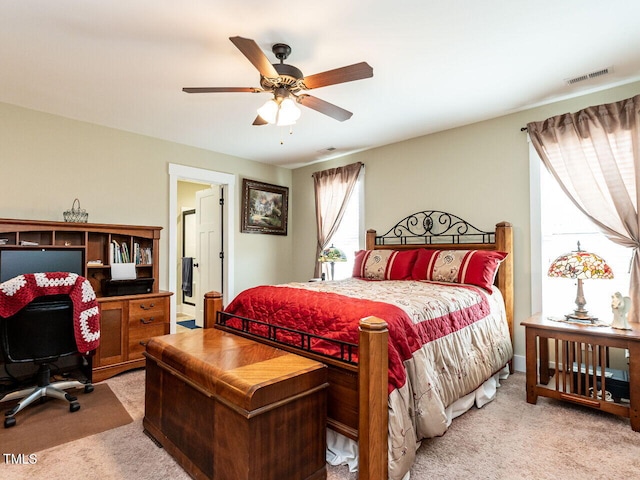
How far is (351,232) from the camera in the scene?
4.94 m

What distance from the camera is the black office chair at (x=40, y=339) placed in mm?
2334

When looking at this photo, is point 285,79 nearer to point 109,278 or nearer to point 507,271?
point 507,271

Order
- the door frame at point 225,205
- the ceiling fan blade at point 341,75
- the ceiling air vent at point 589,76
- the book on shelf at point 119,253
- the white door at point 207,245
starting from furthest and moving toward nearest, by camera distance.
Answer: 1. the white door at point 207,245
2. the door frame at point 225,205
3. the book on shelf at point 119,253
4. the ceiling air vent at point 589,76
5. the ceiling fan blade at point 341,75

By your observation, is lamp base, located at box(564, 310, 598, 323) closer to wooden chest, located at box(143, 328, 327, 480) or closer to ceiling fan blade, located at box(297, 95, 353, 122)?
wooden chest, located at box(143, 328, 327, 480)

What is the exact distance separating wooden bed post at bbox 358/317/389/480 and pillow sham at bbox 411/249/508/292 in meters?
1.85

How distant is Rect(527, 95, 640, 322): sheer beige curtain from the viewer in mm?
2727

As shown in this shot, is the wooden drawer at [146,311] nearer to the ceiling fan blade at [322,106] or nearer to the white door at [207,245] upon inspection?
the white door at [207,245]

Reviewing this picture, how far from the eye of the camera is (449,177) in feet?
12.9

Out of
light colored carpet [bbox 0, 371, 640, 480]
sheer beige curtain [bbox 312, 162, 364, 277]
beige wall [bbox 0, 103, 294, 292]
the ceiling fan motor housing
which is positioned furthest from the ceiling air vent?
beige wall [bbox 0, 103, 294, 292]

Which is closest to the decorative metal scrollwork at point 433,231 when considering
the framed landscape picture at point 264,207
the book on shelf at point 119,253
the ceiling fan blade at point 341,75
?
the framed landscape picture at point 264,207

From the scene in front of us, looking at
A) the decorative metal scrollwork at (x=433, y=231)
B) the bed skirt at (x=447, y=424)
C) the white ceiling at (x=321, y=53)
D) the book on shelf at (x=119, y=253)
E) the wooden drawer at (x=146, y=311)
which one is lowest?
the bed skirt at (x=447, y=424)

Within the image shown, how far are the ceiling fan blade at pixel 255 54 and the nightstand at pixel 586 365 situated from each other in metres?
2.57

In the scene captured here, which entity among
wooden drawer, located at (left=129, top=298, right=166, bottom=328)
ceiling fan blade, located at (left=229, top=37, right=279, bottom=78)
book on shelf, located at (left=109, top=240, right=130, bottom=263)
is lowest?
wooden drawer, located at (left=129, top=298, right=166, bottom=328)

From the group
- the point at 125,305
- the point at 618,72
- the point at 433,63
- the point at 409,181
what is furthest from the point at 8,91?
the point at 618,72
